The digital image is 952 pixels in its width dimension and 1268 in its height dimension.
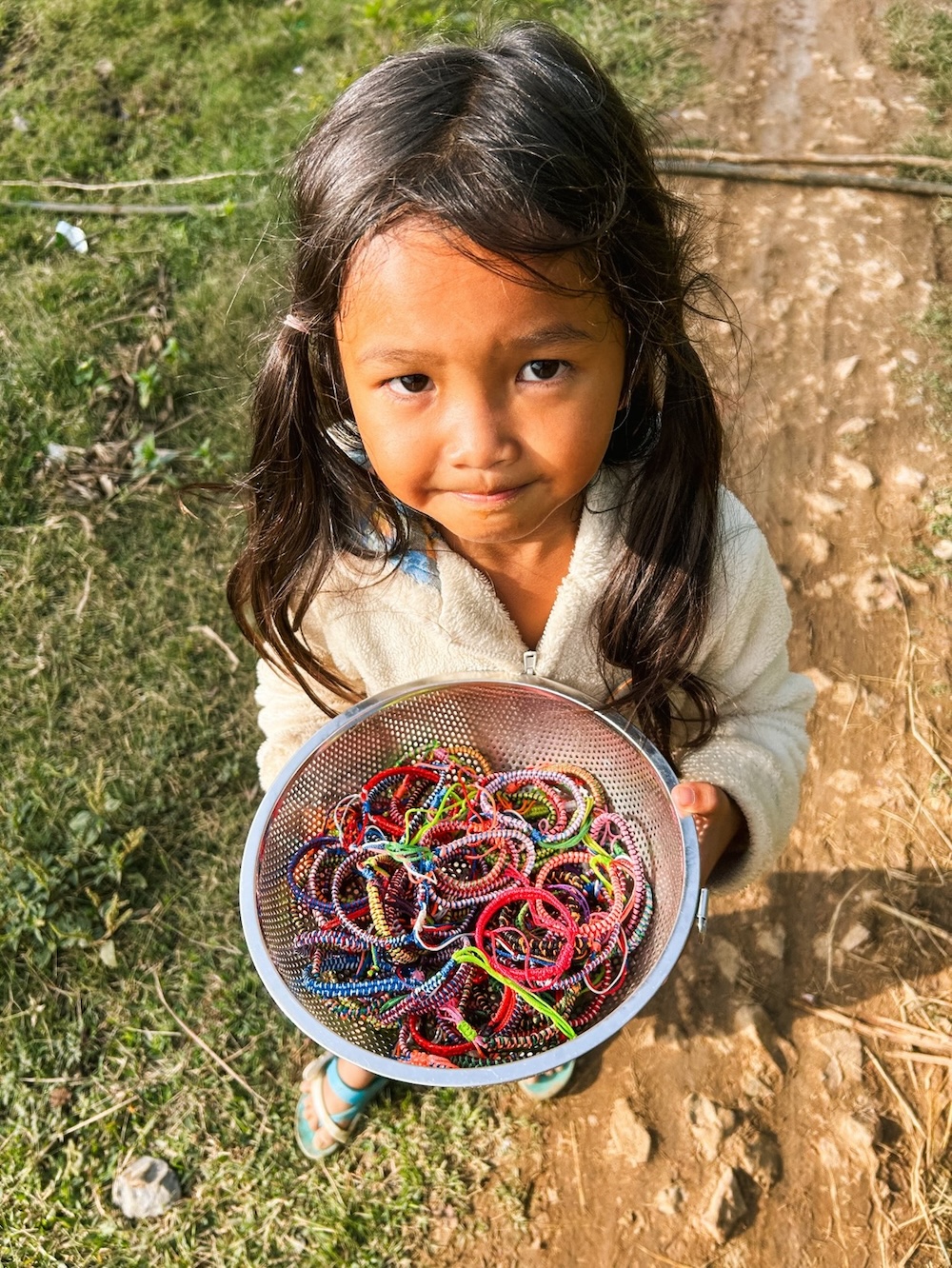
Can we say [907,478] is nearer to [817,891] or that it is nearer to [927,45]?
[817,891]

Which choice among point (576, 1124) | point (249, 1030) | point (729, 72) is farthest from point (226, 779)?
point (729, 72)

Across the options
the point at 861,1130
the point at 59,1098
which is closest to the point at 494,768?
the point at 861,1130

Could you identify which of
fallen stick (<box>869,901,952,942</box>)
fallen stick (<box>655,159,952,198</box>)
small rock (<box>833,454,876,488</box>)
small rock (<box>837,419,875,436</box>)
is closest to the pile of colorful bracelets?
fallen stick (<box>869,901,952,942</box>)

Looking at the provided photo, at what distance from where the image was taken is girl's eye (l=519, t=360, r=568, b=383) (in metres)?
1.11

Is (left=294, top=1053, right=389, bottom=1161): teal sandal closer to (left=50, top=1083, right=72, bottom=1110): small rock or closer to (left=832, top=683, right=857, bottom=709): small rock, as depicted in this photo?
(left=50, top=1083, right=72, bottom=1110): small rock

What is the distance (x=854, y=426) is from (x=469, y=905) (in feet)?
5.63

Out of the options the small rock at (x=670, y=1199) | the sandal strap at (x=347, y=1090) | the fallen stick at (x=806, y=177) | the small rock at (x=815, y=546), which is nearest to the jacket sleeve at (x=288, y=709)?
the sandal strap at (x=347, y=1090)

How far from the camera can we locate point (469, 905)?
60.6 inches

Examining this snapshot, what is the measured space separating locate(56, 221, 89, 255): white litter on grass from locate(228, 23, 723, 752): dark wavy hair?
1982mm

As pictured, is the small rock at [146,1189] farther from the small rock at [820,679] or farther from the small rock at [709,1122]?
the small rock at [820,679]

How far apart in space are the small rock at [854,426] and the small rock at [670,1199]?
69.0 inches

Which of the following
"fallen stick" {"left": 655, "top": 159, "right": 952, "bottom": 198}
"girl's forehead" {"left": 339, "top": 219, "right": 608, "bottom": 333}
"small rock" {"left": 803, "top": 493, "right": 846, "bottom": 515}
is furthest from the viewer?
"fallen stick" {"left": 655, "top": 159, "right": 952, "bottom": 198}

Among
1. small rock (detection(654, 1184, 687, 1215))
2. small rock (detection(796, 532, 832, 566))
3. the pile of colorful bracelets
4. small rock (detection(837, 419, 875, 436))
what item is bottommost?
small rock (detection(654, 1184, 687, 1215))

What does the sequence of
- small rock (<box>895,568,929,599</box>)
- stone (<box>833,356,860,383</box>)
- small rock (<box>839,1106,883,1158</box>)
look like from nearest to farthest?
small rock (<box>839,1106,883,1158</box>) < small rock (<box>895,568,929,599</box>) < stone (<box>833,356,860,383</box>)
